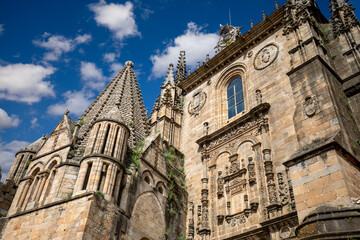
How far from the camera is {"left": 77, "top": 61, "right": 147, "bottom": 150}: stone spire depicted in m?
15.7

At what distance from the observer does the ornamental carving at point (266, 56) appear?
53.0 ft

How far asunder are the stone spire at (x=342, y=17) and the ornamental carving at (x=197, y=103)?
25.9 ft

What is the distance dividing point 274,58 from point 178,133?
6926mm

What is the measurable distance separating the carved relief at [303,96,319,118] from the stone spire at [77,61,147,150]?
7.26 metres

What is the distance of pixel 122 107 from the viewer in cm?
1739

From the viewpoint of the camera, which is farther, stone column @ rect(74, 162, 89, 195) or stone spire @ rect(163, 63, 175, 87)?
stone spire @ rect(163, 63, 175, 87)

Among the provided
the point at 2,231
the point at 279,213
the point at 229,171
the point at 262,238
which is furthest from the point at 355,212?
the point at 2,231

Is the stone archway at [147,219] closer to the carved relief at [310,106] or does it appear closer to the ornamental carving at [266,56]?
the carved relief at [310,106]

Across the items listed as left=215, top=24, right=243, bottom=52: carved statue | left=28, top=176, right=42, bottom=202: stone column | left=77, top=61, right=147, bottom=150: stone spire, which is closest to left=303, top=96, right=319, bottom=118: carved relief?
left=77, top=61, right=147, bottom=150: stone spire

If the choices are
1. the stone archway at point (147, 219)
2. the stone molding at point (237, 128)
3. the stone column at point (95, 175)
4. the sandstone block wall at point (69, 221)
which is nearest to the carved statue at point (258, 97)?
the stone molding at point (237, 128)

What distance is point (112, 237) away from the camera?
1089 centimetres

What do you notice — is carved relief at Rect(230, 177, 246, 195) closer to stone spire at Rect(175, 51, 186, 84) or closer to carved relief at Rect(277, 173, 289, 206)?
carved relief at Rect(277, 173, 289, 206)

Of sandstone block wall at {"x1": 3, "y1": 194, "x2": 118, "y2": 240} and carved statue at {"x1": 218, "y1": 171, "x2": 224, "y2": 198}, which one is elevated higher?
carved statue at {"x1": 218, "y1": 171, "x2": 224, "y2": 198}

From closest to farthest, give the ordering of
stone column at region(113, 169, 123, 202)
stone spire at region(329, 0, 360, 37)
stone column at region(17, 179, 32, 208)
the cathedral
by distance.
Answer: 1. the cathedral
2. stone column at region(113, 169, 123, 202)
3. stone column at region(17, 179, 32, 208)
4. stone spire at region(329, 0, 360, 37)
